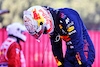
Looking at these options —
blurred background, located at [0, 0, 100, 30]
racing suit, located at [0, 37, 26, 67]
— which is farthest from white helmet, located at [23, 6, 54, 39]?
blurred background, located at [0, 0, 100, 30]

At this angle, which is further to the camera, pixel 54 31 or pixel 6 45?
pixel 6 45

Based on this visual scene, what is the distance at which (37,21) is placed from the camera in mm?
1100

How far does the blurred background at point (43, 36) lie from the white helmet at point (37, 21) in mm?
369

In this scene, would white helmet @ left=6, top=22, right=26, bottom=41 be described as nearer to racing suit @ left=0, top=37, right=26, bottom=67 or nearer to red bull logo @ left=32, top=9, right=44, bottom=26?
racing suit @ left=0, top=37, right=26, bottom=67

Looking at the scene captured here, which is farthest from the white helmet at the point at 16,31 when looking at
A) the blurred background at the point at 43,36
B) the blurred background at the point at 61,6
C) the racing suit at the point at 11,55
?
the blurred background at the point at 61,6

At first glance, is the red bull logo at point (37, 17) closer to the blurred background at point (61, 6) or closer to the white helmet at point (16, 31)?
the white helmet at point (16, 31)

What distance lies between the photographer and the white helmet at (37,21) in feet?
3.60

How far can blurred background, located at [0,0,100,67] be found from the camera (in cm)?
416

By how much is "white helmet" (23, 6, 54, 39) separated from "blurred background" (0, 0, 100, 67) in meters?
0.37

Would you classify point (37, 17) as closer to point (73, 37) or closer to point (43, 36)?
point (73, 37)

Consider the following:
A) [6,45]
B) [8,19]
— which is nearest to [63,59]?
[6,45]

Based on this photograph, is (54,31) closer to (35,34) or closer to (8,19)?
(35,34)

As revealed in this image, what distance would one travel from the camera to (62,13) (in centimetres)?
117

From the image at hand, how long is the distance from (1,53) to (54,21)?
138 centimetres
